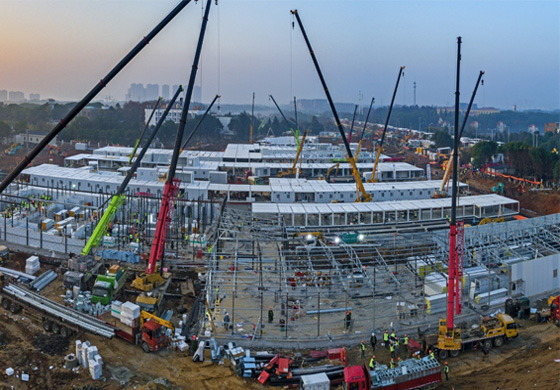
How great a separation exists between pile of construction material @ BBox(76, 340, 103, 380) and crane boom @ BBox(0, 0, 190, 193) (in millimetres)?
3881

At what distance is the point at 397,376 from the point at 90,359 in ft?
16.6

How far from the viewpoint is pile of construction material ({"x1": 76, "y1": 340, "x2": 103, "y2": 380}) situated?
834 cm

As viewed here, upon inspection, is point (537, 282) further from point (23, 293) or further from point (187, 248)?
point (23, 293)

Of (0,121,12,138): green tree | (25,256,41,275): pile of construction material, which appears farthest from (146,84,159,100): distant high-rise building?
(25,256,41,275): pile of construction material

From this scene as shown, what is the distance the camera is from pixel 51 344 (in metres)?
9.35

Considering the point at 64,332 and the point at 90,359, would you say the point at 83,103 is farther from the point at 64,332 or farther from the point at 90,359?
the point at 90,359

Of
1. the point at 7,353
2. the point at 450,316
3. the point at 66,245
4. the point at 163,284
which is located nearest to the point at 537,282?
the point at 450,316

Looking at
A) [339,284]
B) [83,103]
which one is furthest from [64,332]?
[339,284]

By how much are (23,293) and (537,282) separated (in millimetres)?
11897

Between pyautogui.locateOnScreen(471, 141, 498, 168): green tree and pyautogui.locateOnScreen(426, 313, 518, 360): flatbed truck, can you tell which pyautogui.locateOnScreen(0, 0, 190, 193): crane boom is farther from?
pyautogui.locateOnScreen(471, 141, 498, 168): green tree

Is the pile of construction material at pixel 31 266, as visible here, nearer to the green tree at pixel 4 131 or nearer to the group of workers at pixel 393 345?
the group of workers at pixel 393 345

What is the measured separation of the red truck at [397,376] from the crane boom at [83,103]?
722cm

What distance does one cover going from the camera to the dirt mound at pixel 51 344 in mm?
9148

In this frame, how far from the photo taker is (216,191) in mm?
21672
